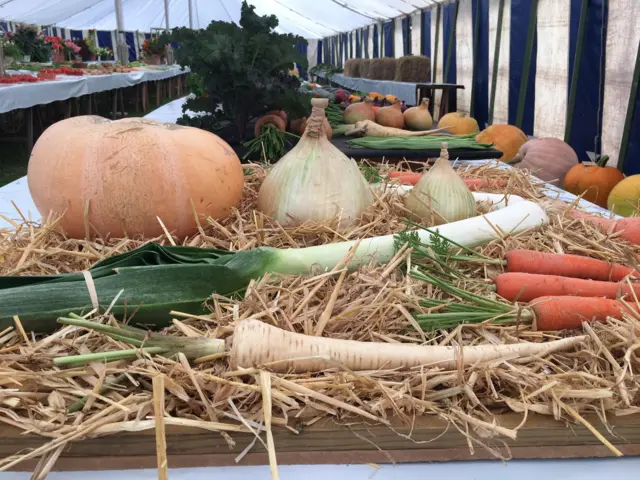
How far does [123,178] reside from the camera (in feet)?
4.78

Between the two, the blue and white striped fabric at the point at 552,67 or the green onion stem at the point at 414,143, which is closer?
the green onion stem at the point at 414,143

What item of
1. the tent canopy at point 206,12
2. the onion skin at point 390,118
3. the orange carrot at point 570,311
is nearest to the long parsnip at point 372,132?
the onion skin at point 390,118

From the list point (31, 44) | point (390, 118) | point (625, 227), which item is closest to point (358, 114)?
point (390, 118)

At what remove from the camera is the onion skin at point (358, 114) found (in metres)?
3.84

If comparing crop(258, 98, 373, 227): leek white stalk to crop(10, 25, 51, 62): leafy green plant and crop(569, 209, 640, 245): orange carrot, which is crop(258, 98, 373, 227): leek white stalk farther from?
crop(10, 25, 51, 62): leafy green plant

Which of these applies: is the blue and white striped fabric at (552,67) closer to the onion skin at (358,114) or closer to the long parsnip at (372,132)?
the long parsnip at (372,132)

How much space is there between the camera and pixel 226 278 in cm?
112

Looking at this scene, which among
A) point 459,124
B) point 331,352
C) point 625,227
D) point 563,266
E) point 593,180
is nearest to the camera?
point 331,352

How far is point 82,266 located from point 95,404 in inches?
23.7

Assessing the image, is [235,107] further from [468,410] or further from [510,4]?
[510,4]

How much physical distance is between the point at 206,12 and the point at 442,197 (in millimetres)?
30267

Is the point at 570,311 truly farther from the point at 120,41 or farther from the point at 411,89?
the point at 120,41

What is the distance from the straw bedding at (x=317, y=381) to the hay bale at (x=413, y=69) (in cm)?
815

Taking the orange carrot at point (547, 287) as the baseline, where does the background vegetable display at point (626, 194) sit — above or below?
below
